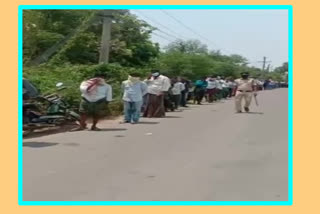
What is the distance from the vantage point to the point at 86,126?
1430 cm

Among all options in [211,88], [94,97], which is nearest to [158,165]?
[94,97]

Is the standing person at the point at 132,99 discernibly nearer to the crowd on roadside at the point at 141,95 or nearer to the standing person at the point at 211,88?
the crowd on roadside at the point at 141,95

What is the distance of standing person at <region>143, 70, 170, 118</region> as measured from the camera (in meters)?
17.9

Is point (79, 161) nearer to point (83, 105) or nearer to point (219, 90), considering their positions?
point (83, 105)

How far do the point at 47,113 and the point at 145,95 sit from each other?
4527 millimetres

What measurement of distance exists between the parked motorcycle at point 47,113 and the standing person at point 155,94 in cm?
341

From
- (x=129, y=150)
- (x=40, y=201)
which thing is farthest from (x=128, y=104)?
(x=40, y=201)

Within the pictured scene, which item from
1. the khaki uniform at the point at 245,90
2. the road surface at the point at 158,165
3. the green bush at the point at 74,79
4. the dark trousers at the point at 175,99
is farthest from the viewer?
the dark trousers at the point at 175,99

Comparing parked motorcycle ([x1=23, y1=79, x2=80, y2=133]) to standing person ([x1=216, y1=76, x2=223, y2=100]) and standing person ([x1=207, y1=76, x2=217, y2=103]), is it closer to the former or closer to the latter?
standing person ([x1=207, y1=76, x2=217, y2=103])

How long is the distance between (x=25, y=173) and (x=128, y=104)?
25.6ft

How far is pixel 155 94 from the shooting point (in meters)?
18.0

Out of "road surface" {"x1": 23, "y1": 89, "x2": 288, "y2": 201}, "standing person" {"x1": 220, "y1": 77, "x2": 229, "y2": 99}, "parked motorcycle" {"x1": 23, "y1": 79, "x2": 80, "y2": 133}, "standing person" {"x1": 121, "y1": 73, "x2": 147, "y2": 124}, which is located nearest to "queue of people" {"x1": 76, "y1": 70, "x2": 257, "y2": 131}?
"standing person" {"x1": 121, "y1": 73, "x2": 147, "y2": 124}

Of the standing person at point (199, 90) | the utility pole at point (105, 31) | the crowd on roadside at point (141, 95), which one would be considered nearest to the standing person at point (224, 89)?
the crowd on roadside at point (141, 95)

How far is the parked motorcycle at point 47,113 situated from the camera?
12805 millimetres
